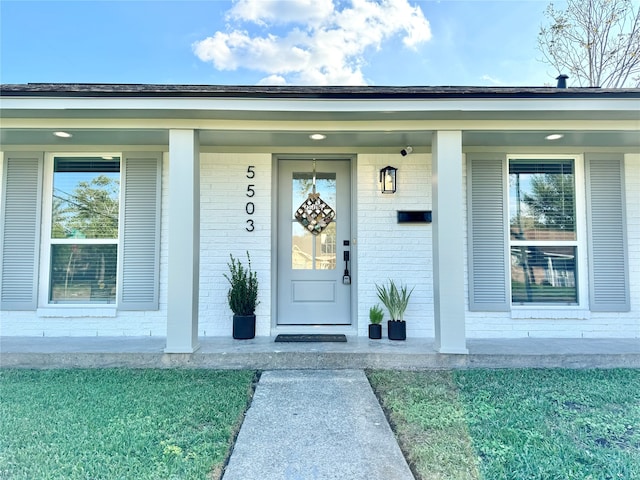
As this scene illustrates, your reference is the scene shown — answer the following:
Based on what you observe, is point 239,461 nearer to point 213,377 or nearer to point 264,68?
point 213,377

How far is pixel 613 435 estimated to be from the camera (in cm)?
228

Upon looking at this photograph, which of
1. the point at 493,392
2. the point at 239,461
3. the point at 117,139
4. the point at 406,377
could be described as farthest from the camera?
the point at 117,139

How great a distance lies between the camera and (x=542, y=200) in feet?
15.1

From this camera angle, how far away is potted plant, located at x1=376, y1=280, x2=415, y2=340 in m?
4.21

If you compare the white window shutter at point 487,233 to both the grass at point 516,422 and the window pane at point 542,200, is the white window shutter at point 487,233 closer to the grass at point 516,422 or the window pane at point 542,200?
the window pane at point 542,200

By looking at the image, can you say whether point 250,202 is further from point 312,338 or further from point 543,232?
point 543,232

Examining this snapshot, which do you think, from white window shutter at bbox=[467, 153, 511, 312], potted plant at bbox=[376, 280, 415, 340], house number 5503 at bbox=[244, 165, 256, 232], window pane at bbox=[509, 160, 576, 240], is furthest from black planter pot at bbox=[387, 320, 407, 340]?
house number 5503 at bbox=[244, 165, 256, 232]

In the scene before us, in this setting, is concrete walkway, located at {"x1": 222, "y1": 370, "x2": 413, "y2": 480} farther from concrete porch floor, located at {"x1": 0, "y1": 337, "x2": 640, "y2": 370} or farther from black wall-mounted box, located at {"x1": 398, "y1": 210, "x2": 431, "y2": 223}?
black wall-mounted box, located at {"x1": 398, "y1": 210, "x2": 431, "y2": 223}

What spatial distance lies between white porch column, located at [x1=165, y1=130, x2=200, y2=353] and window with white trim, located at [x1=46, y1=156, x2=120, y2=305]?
142 cm

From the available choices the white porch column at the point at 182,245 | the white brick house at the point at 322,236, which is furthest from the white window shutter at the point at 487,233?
the white porch column at the point at 182,245

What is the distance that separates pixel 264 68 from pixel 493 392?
10.6 meters

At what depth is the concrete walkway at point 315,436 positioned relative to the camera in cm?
188

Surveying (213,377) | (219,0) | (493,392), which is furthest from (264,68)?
(493,392)

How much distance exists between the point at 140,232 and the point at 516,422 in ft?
14.1
